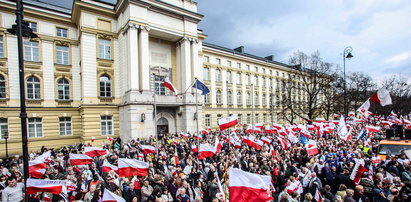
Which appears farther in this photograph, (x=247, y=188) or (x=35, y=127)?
(x=35, y=127)

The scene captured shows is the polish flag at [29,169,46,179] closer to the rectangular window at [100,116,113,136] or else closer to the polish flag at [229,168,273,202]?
the polish flag at [229,168,273,202]

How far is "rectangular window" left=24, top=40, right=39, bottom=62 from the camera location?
2180 cm

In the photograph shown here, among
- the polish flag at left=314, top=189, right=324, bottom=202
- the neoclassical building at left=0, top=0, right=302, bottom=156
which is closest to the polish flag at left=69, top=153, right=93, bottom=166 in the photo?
the polish flag at left=314, top=189, right=324, bottom=202

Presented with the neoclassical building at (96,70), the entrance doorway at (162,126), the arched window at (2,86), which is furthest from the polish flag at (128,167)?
the arched window at (2,86)

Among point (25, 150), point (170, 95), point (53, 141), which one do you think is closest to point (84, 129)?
point (53, 141)

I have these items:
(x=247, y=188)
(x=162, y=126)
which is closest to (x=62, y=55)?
(x=162, y=126)

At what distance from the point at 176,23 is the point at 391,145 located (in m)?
23.7

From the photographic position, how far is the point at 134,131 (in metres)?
22.1

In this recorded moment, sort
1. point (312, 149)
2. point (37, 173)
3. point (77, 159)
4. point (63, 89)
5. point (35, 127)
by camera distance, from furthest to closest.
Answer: point (63, 89) → point (35, 127) → point (312, 149) → point (77, 159) → point (37, 173)

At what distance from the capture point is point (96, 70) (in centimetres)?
2342

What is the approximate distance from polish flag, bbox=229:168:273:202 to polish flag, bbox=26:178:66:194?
4.79m

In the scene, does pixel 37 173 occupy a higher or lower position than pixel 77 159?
lower

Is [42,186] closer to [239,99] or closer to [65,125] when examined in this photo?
[65,125]

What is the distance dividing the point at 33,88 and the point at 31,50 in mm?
3939
